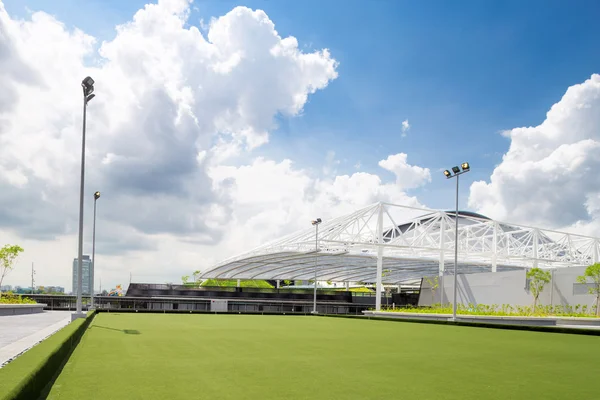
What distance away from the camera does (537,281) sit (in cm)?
3509

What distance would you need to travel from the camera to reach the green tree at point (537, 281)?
3475 centimetres

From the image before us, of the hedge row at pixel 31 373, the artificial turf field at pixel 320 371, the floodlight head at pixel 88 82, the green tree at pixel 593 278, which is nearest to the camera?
the hedge row at pixel 31 373

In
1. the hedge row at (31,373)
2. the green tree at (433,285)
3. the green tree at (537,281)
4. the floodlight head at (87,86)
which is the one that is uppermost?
the floodlight head at (87,86)

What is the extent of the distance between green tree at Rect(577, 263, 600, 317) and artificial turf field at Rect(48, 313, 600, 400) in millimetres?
19493

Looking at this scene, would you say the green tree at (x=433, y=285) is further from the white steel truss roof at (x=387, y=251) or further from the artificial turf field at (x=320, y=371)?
the artificial turf field at (x=320, y=371)

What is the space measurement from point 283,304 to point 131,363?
48.1 metres

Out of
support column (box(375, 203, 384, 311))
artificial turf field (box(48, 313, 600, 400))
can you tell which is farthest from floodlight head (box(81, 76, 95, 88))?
support column (box(375, 203, 384, 311))

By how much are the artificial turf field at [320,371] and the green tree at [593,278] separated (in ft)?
64.0

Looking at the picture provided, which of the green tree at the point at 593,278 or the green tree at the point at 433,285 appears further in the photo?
the green tree at the point at 433,285

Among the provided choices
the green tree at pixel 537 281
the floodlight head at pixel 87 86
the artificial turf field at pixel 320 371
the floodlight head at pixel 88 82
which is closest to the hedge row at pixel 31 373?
the artificial turf field at pixel 320 371

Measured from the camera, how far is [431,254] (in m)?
73.4

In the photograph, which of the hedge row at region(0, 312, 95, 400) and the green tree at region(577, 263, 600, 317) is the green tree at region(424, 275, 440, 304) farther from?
the hedge row at region(0, 312, 95, 400)

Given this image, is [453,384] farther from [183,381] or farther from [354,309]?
[354,309]

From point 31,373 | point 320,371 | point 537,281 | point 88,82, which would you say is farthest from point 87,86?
point 537,281
